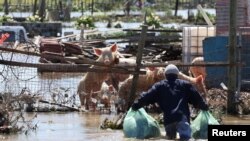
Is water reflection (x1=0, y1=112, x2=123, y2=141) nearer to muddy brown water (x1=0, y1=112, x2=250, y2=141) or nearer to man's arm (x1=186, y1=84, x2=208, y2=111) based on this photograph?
muddy brown water (x1=0, y1=112, x2=250, y2=141)

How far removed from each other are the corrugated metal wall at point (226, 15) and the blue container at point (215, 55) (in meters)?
1.56

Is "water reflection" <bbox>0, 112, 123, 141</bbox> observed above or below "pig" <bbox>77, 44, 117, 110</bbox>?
below

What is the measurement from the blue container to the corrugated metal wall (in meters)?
1.56

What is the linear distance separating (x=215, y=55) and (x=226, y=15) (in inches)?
87.6

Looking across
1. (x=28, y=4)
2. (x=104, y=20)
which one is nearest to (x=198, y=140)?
(x=104, y=20)

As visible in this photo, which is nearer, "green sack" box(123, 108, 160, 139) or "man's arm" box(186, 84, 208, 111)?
"man's arm" box(186, 84, 208, 111)

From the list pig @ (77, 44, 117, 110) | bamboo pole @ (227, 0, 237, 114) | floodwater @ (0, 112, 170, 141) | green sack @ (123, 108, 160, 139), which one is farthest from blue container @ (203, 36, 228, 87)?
green sack @ (123, 108, 160, 139)

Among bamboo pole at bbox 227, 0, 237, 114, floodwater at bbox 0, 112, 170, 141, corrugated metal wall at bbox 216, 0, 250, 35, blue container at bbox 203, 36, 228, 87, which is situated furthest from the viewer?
corrugated metal wall at bbox 216, 0, 250, 35

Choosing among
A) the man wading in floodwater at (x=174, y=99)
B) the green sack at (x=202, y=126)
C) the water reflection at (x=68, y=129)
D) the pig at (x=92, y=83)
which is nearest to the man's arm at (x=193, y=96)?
the man wading in floodwater at (x=174, y=99)

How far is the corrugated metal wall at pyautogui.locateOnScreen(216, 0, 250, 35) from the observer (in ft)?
75.0

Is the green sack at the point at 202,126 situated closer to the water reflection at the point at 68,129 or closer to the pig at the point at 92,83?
the water reflection at the point at 68,129

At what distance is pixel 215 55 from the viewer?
2117 cm

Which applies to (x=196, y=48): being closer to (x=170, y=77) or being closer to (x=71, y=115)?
(x=71, y=115)

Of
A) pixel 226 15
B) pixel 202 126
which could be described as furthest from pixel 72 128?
pixel 226 15
